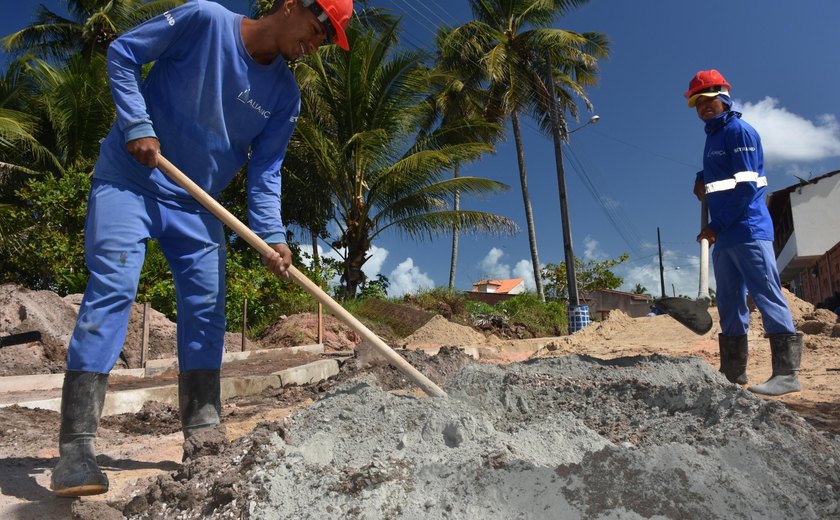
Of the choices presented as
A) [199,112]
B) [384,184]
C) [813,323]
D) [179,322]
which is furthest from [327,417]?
[384,184]

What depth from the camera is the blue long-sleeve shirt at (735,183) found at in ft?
13.1

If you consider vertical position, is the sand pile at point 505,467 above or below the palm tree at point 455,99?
below

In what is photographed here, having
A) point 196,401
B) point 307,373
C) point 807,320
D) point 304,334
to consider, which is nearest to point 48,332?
point 307,373

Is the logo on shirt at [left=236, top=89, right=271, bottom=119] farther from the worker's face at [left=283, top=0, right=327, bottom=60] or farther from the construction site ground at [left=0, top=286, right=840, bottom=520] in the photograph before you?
the construction site ground at [left=0, top=286, right=840, bottom=520]

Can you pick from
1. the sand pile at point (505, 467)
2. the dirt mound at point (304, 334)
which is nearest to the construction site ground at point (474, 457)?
the sand pile at point (505, 467)

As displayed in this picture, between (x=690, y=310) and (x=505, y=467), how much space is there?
3.05 metres

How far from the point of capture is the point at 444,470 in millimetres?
1817

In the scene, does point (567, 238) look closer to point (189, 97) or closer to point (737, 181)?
point (737, 181)

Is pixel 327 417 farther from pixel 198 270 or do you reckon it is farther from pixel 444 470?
pixel 198 270

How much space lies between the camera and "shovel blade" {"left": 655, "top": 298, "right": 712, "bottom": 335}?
14.1 feet

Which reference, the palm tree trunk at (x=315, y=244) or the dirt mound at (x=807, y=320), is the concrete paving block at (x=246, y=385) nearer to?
the dirt mound at (x=807, y=320)

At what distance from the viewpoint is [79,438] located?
206 cm

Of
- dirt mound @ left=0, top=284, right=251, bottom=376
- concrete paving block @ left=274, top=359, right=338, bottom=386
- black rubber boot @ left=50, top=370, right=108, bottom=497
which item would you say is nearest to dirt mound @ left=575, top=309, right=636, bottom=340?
concrete paving block @ left=274, top=359, right=338, bottom=386

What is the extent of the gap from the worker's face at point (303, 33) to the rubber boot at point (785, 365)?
3270 mm
